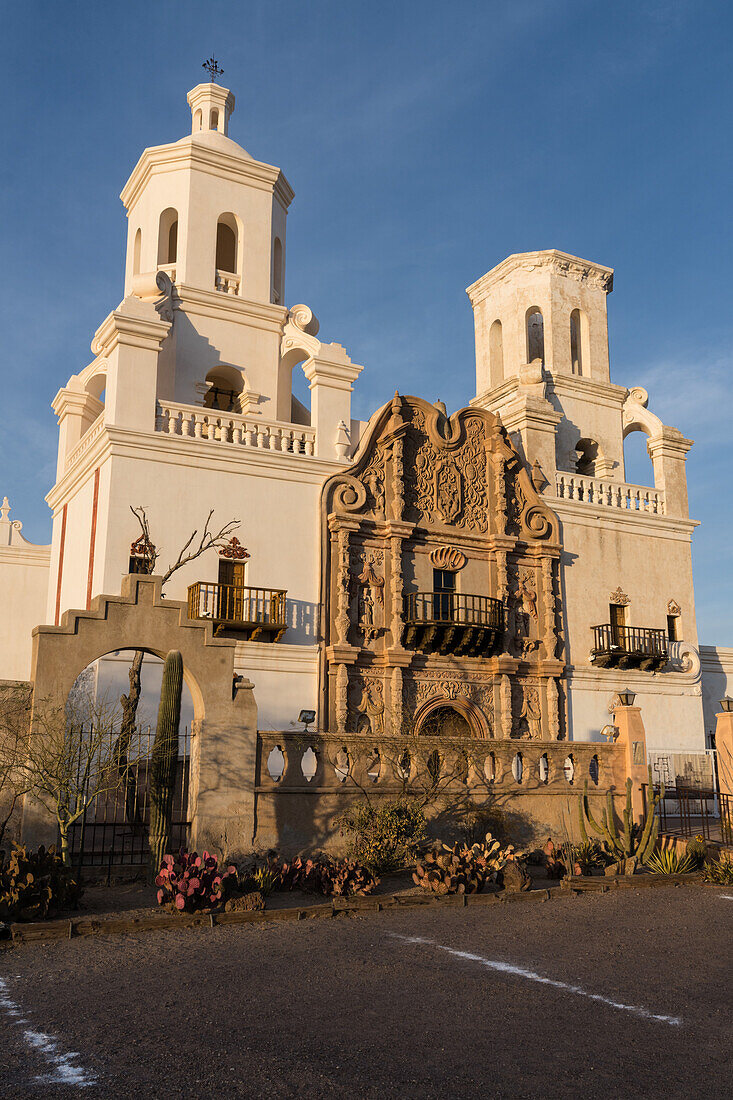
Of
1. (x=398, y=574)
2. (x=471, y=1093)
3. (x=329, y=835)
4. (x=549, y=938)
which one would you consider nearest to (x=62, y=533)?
(x=398, y=574)

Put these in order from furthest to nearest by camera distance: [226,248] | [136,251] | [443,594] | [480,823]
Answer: [226,248] → [136,251] → [443,594] → [480,823]

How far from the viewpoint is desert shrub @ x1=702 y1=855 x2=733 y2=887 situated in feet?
48.6

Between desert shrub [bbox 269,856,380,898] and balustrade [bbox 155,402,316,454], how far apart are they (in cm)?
1174

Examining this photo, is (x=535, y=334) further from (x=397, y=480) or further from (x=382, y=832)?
(x=382, y=832)

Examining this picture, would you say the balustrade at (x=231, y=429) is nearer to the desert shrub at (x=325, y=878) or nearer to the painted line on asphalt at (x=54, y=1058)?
the desert shrub at (x=325, y=878)

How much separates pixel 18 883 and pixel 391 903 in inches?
181

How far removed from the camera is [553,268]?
31016mm

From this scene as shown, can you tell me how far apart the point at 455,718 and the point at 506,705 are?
1337mm

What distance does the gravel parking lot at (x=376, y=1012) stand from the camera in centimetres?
581

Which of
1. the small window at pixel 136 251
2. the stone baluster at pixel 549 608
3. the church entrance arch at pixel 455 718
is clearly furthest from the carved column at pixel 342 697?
the small window at pixel 136 251

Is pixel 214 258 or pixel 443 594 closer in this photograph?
pixel 443 594

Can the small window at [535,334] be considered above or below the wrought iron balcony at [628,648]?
above

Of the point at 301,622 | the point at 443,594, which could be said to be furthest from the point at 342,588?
the point at 443,594

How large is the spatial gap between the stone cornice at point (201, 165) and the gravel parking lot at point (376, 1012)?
73.5 feet
